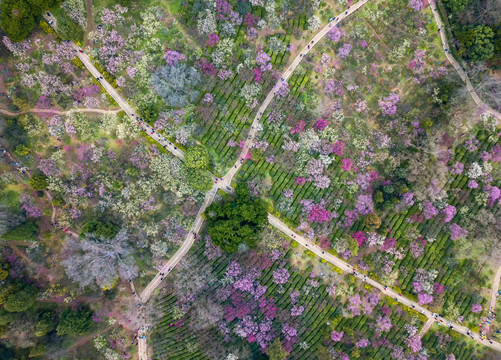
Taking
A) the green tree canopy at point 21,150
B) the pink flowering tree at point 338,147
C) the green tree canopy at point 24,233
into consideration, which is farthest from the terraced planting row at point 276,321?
the green tree canopy at point 21,150

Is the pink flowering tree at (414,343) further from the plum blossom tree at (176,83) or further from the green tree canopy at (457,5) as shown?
the green tree canopy at (457,5)

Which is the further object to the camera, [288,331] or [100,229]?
[288,331]

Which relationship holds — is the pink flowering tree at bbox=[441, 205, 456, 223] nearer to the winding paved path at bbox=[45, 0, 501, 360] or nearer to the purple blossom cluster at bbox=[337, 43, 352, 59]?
the winding paved path at bbox=[45, 0, 501, 360]

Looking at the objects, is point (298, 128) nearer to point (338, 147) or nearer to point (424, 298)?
point (338, 147)

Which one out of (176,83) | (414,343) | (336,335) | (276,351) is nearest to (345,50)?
(176,83)

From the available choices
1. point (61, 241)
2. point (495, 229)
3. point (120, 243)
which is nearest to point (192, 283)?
point (120, 243)

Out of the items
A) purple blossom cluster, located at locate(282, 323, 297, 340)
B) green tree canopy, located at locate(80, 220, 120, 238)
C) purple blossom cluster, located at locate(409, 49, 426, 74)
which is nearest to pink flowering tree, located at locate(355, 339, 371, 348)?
purple blossom cluster, located at locate(282, 323, 297, 340)
